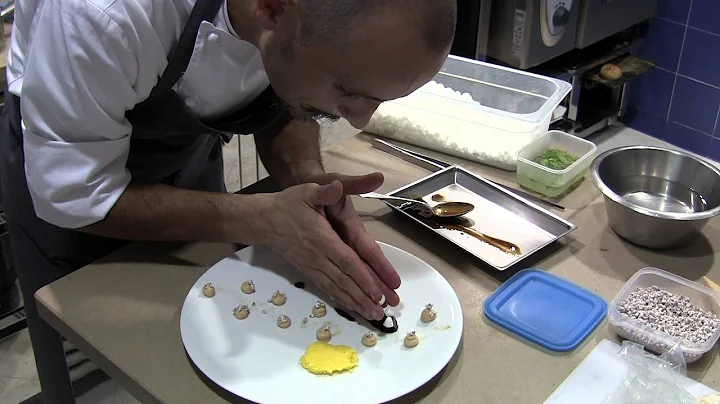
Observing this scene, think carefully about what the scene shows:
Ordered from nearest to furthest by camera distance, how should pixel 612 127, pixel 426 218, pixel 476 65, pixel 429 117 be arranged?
pixel 426 218, pixel 429 117, pixel 476 65, pixel 612 127

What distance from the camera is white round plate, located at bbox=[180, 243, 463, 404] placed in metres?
0.77

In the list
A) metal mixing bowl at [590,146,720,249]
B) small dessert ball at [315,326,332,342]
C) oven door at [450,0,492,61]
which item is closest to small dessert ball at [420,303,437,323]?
small dessert ball at [315,326,332,342]

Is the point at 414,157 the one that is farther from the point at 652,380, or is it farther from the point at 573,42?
the point at 573,42

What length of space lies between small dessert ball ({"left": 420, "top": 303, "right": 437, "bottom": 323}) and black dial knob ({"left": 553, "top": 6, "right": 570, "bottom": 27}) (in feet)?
4.57

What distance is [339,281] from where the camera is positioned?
0.88 meters

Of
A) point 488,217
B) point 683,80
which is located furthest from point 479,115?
point 683,80

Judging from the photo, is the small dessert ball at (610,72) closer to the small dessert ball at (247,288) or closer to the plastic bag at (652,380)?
the plastic bag at (652,380)

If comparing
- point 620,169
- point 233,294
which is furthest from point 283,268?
point 620,169

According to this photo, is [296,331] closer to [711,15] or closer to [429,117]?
[429,117]

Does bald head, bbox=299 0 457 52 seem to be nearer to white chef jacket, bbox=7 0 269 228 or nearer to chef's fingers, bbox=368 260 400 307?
white chef jacket, bbox=7 0 269 228

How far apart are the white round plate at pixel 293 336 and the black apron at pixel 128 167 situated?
20cm

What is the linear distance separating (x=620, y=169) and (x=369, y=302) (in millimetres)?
509

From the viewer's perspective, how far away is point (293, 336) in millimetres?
844

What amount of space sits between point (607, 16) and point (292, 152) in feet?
4.90
